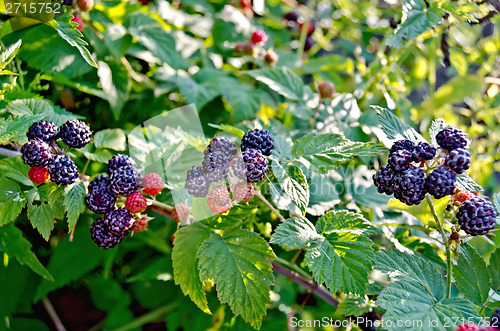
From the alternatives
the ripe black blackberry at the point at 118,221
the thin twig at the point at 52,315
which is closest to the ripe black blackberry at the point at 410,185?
the ripe black blackberry at the point at 118,221

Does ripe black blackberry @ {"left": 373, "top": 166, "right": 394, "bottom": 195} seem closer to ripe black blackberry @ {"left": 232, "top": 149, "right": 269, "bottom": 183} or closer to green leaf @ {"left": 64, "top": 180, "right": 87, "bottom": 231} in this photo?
ripe black blackberry @ {"left": 232, "top": 149, "right": 269, "bottom": 183}

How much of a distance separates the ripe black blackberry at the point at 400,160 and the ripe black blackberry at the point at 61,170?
670 mm

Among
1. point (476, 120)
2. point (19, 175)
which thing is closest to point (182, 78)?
point (19, 175)

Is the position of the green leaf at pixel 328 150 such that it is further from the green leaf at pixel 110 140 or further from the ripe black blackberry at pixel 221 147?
the green leaf at pixel 110 140

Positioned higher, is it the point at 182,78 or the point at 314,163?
the point at 314,163

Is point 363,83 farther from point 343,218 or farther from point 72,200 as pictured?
point 72,200

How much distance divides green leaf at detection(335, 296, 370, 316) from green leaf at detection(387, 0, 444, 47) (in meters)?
0.63

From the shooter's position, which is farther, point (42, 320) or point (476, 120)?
point (476, 120)

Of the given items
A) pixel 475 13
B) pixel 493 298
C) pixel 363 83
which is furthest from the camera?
pixel 363 83

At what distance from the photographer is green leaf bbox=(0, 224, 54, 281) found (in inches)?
41.8

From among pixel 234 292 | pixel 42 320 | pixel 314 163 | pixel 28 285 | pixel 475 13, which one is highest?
pixel 475 13

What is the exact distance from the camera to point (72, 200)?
0.86 m

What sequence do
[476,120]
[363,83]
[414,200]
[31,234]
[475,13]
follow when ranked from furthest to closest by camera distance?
[476,120], [363,83], [31,234], [475,13], [414,200]

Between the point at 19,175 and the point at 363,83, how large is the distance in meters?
1.20
